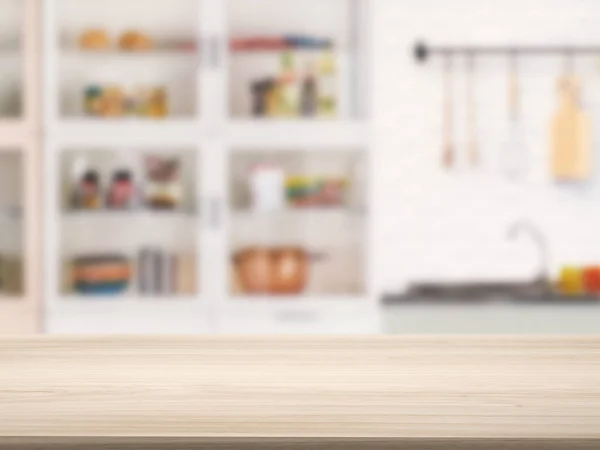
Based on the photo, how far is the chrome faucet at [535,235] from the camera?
14.3 ft

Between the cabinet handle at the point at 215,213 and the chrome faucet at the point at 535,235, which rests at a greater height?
the cabinet handle at the point at 215,213

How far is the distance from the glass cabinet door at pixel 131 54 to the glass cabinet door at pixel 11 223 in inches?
12.2

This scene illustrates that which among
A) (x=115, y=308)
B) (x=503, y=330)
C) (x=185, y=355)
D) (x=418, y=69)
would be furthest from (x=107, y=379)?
(x=418, y=69)

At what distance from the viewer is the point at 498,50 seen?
14.2 ft

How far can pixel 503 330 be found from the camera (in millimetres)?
3684

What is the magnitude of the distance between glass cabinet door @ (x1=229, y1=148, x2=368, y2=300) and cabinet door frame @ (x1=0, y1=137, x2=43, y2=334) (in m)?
0.79

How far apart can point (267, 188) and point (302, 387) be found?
3606 millimetres

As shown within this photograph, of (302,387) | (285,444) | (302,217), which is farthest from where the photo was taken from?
(302,217)

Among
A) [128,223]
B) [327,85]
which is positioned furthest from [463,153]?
[128,223]

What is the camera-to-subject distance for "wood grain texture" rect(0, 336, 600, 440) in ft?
1.96

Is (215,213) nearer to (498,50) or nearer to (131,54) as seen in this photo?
(131,54)

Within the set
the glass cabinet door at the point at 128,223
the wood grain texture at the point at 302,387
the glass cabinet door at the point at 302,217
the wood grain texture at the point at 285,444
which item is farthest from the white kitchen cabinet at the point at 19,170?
the wood grain texture at the point at 285,444

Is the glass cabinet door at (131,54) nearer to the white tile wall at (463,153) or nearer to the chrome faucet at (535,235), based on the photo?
the white tile wall at (463,153)

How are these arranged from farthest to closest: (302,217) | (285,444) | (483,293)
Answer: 1. (302,217)
2. (483,293)
3. (285,444)
